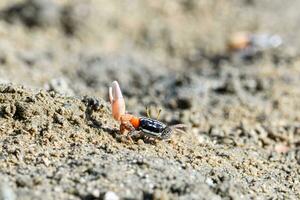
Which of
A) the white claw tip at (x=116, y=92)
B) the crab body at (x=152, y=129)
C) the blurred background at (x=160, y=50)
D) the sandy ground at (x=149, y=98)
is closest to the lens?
the sandy ground at (x=149, y=98)

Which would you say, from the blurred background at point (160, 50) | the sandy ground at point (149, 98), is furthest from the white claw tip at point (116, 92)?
the blurred background at point (160, 50)

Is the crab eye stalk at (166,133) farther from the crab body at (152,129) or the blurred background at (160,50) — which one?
the blurred background at (160,50)

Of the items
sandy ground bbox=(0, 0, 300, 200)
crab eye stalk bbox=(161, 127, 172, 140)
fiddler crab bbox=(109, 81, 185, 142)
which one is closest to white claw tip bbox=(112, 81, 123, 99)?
fiddler crab bbox=(109, 81, 185, 142)

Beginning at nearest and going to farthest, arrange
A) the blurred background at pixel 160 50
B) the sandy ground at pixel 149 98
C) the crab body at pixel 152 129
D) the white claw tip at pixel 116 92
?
1. the sandy ground at pixel 149 98
2. the crab body at pixel 152 129
3. the white claw tip at pixel 116 92
4. the blurred background at pixel 160 50

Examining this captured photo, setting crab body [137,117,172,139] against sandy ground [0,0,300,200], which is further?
crab body [137,117,172,139]

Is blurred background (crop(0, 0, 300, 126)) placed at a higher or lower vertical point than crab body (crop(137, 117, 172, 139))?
higher

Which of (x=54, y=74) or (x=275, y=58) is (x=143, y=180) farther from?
(x=275, y=58)

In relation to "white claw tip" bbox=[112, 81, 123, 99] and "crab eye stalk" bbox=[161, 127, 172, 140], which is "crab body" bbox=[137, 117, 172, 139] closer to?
"crab eye stalk" bbox=[161, 127, 172, 140]

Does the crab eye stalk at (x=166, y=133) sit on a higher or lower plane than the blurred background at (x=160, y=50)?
lower

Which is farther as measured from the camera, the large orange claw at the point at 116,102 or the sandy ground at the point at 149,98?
the large orange claw at the point at 116,102
